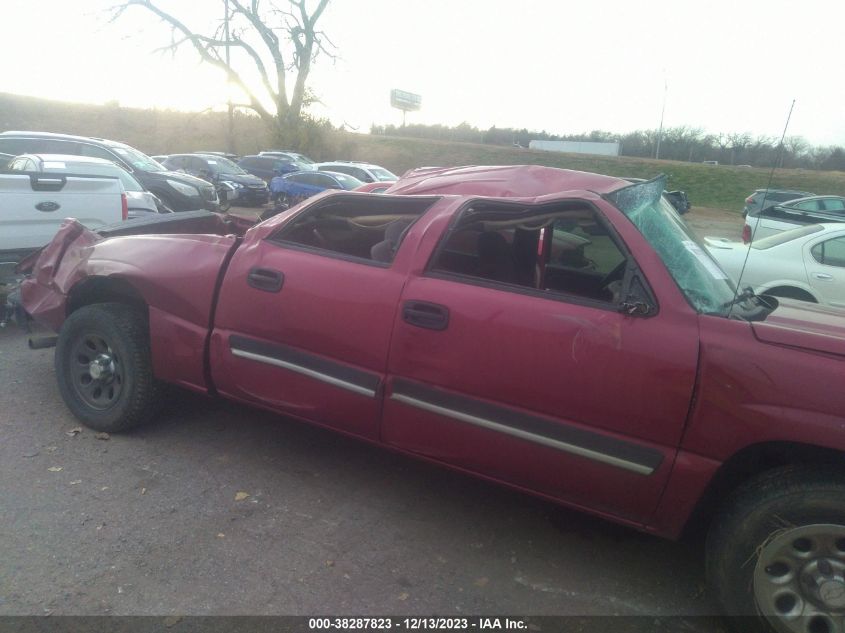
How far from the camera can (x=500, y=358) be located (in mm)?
3008

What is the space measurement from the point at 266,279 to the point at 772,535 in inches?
102

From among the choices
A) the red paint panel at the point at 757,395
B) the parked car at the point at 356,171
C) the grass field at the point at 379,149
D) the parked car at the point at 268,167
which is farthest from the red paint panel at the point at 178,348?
the parked car at the point at 268,167

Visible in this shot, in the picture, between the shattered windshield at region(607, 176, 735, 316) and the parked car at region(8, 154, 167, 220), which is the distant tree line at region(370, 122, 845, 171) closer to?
the shattered windshield at region(607, 176, 735, 316)

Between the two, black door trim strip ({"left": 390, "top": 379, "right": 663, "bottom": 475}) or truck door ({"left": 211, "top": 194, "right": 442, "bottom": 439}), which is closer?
black door trim strip ({"left": 390, "top": 379, "right": 663, "bottom": 475})

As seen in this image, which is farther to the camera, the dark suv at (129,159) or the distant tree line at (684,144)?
the dark suv at (129,159)

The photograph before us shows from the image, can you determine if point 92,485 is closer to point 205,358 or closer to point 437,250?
point 205,358

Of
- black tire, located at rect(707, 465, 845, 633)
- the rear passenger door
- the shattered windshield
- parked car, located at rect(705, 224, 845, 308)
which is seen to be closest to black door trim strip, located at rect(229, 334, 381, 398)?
the rear passenger door

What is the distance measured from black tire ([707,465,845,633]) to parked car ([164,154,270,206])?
21.2 metres

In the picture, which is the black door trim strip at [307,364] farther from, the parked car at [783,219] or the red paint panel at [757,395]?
the parked car at [783,219]

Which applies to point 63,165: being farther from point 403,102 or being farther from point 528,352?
point 403,102

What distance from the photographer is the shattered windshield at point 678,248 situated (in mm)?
2941

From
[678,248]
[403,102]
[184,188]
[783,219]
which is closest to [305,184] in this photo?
[184,188]

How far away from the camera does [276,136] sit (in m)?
38.9

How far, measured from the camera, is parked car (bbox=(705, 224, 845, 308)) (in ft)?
23.4
